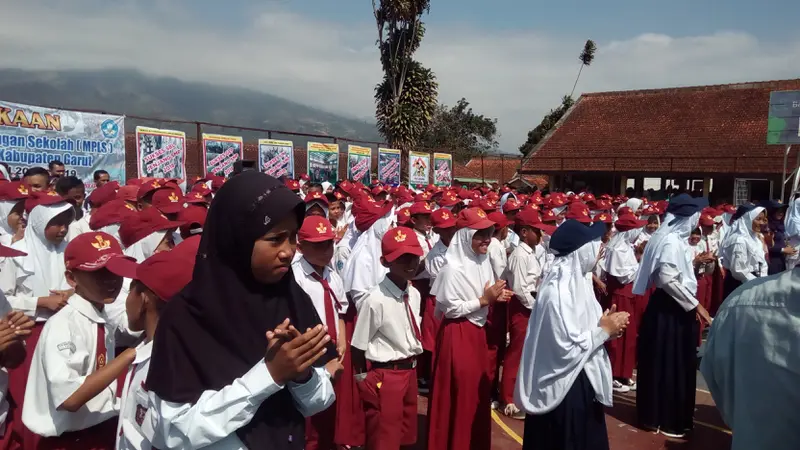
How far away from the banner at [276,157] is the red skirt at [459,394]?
10.8 metres

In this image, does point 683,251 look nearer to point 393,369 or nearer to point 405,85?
point 393,369

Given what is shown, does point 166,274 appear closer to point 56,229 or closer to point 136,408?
point 136,408

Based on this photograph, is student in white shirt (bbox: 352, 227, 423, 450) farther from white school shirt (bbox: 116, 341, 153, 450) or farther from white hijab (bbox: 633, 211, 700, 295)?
white hijab (bbox: 633, 211, 700, 295)

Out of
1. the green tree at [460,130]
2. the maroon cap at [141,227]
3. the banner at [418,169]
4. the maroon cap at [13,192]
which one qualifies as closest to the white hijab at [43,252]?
the maroon cap at [141,227]

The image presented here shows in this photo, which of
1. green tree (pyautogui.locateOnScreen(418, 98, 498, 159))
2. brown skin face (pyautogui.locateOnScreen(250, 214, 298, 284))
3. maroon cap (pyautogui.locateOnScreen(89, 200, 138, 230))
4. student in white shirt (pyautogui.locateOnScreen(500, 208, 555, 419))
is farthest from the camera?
green tree (pyautogui.locateOnScreen(418, 98, 498, 159))

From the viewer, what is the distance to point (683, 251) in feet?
16.8

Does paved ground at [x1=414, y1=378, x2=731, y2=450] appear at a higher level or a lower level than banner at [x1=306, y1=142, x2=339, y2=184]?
lower

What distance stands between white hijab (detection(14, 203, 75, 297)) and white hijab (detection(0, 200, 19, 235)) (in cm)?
108

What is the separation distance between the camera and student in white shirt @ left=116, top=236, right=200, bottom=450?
6.54 feet

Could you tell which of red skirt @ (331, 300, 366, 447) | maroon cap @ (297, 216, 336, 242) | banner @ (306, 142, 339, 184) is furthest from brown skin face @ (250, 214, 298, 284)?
banner @ (306, 142, 339, 184)

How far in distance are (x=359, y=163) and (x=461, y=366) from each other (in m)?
13.6

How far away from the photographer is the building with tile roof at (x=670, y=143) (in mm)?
24656

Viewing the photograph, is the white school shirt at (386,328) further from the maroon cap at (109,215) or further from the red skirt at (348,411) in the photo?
the maroon cap at (109,215)

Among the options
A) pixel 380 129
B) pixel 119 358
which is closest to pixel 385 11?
pixel 380 129
